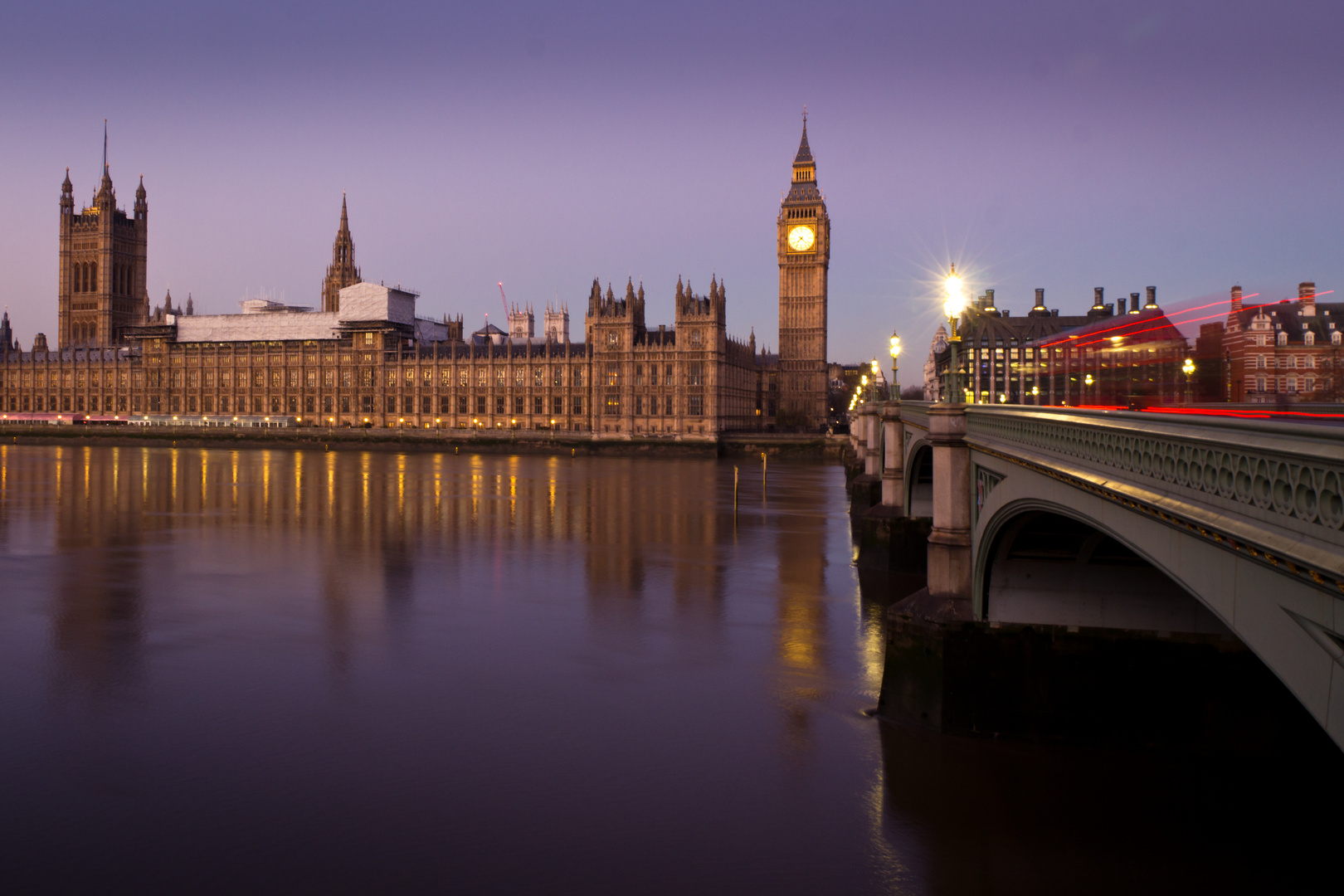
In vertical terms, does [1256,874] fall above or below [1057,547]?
below

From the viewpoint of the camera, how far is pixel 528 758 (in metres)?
17.9

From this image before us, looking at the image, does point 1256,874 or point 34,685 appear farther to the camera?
point 34,685

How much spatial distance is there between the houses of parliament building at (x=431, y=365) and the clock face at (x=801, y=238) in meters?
0.24

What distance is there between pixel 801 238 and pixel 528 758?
126 metres

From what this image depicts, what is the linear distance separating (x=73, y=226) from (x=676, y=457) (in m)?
130

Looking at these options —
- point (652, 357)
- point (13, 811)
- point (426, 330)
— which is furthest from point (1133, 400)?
point (426, 330)

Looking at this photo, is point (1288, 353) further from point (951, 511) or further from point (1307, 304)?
point (951, 511)

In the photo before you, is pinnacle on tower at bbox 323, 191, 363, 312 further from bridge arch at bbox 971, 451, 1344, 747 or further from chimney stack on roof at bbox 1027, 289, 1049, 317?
bridge arch at bbox 971, 451, 1344, 747

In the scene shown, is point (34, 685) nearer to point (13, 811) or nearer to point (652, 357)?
point (13, 811)

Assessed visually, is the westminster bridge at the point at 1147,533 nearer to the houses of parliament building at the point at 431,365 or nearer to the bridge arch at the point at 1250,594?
the bridge arch at the point at 1250,594

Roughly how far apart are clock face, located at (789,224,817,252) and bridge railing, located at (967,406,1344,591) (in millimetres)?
128404

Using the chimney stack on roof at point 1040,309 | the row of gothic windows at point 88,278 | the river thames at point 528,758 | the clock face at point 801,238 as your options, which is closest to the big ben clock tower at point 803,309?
the clock face at point 801,238

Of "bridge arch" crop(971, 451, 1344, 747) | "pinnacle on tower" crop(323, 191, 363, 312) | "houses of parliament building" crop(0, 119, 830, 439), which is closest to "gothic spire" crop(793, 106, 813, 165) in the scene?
"houses of parliament building" crop(0, 119, 830, 439)

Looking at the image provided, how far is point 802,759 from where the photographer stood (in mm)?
17812
